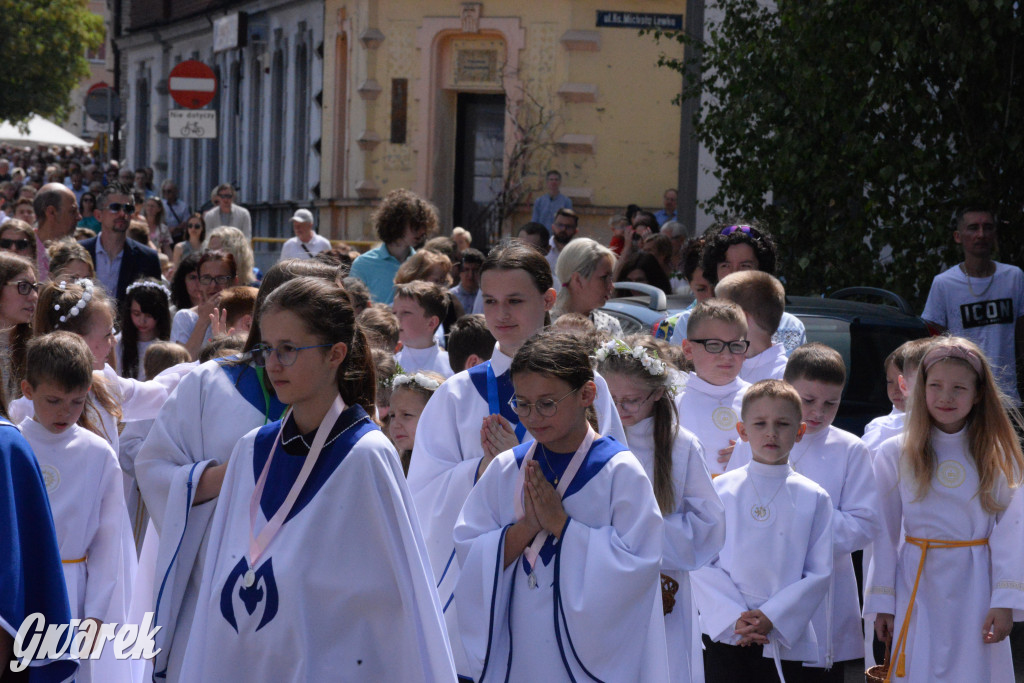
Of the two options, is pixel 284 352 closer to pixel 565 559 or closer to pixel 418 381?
pixel 565 559

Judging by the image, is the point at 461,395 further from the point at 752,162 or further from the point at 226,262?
the point at 752,162

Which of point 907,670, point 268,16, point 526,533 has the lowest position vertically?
point 907,670

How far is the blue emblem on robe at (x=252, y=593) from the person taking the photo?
3.50 metres

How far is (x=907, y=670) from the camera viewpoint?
5.58 meters

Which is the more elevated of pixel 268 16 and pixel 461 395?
pixel 268 16

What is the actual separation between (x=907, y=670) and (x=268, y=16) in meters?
24.3

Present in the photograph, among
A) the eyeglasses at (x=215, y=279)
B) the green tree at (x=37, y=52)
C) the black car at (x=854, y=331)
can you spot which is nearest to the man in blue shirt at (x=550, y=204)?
the black car at (x=854, y=331)

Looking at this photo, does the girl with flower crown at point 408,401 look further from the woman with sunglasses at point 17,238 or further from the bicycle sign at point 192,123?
the bicycle sign at point 192,123

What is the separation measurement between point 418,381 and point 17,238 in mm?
3853

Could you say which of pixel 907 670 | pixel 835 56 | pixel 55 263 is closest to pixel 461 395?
pixel 907 670

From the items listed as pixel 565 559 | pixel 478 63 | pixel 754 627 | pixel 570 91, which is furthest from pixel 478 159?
pixel 565 559

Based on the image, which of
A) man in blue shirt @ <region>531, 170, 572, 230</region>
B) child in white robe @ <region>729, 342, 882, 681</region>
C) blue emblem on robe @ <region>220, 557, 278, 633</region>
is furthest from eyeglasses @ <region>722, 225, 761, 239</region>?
man in blue shirt @ <region>531, 170, 572, 230</region>

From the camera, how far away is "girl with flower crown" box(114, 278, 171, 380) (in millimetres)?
8062

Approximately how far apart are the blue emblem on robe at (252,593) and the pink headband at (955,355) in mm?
3157
